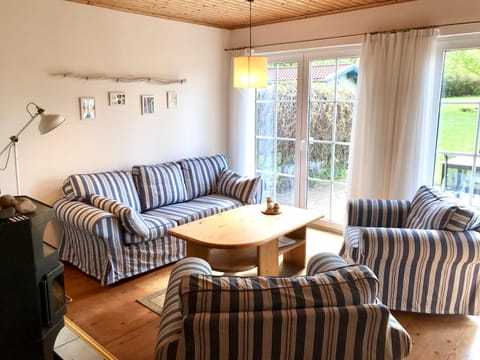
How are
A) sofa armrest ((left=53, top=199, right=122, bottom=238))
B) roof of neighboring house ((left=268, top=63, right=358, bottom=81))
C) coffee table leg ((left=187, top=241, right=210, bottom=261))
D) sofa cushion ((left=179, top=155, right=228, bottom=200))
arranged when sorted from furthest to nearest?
sofa cushion ((left=179, top=155, right=228, bottom=200)) < roof of neighboring house ((left=268, top=63, right=358, bottom=81)) < sofa armrest ((left=53, top=199, right=122, bottom=238)) < coffee table leg ((left=187, top=241, right=210, bottom=261))

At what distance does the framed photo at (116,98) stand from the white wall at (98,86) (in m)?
0.04

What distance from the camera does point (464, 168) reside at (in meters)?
3.58

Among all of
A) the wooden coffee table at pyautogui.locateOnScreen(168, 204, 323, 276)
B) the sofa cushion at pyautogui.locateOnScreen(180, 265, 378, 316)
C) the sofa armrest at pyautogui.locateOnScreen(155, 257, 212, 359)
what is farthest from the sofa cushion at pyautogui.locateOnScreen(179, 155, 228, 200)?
the sofa cushion at pyautogui.locateOnScreen(180, 265, 378, 316)

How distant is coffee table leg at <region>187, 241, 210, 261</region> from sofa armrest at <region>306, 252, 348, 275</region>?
1.11m

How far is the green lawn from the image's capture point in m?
3.47

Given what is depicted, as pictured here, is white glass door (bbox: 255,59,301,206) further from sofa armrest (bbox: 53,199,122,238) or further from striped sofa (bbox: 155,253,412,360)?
striped sofa (bbox: 155,253,412,360)

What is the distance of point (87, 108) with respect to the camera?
12.4 ft

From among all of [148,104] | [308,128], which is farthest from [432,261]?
[148,104]

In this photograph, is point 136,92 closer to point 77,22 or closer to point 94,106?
point 94,106

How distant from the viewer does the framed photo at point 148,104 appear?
167 inches

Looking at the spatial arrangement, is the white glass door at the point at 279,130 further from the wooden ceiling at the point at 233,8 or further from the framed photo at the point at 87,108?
the framed photo at the point at 87,108

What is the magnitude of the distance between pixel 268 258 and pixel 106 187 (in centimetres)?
168

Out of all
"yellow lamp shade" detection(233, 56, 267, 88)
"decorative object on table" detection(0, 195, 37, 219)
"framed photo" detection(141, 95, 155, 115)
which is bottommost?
"decorative object on table" detection(0, 195, 37, 219)

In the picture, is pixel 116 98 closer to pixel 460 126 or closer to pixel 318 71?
pixel 318 71
